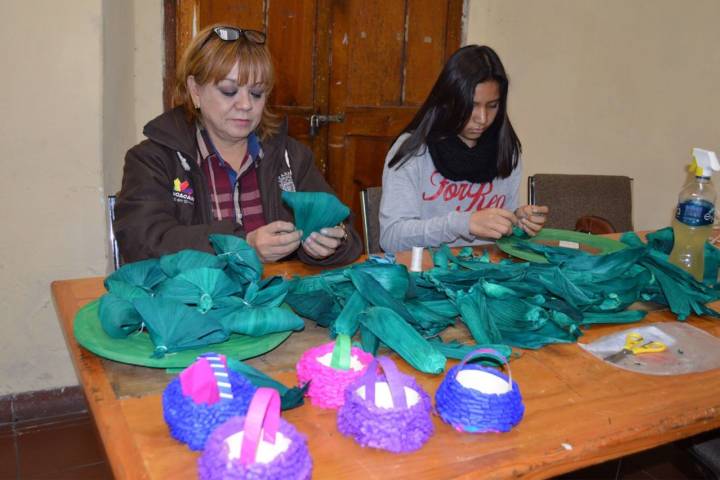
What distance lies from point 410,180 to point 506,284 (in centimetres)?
92

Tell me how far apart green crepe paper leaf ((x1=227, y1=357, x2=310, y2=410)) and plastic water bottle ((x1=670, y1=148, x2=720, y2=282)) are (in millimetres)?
1117

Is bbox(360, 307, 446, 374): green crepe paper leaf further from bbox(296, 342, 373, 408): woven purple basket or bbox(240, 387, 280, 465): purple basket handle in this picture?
bbox(240, 387, 280, 465): purple basket handle

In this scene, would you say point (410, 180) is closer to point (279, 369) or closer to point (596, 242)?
point (596, 242)

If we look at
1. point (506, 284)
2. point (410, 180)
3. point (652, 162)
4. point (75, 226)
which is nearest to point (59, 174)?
point (75, 226)

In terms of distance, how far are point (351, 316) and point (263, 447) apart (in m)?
0.46

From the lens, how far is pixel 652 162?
3.54 m

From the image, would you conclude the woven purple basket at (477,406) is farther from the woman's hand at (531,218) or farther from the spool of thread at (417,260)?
the woman's hand at (531,218)

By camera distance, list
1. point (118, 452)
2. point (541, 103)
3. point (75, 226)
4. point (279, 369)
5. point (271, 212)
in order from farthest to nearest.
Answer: point (541, 103) < point (75, 226) < point (271, 212) < point (279, 369) < point (118, 452)

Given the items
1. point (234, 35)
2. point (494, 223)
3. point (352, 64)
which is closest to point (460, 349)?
point (494, 223)

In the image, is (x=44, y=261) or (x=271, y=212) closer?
(x=271, y=212)

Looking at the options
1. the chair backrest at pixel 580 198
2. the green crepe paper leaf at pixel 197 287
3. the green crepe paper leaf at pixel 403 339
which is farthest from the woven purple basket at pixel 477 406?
the chair backrest at pixel 580 198

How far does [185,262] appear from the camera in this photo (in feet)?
3.93

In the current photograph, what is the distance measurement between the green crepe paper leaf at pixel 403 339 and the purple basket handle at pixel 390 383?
168mm

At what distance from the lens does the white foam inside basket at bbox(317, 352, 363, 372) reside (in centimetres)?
94
